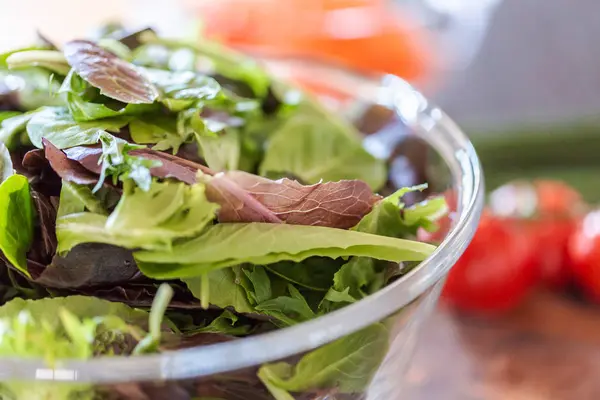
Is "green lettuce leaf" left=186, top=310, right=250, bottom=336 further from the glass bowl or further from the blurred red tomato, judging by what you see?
the blurred red tomato

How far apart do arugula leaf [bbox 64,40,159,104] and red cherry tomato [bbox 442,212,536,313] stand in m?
0.59

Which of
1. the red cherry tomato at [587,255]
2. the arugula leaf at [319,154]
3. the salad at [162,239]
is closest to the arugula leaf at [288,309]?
the salad at [162,239]

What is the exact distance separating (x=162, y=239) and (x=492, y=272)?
28.0 inches

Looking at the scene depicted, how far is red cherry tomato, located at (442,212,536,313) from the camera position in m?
1.07

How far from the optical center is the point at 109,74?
0.64 metres

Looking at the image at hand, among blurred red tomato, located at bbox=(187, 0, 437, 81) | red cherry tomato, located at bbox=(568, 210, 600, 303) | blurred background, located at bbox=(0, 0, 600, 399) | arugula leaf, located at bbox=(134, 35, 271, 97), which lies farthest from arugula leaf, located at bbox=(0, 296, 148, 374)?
blurred red tomato, located at bbox=(187, 0, 437, 81)

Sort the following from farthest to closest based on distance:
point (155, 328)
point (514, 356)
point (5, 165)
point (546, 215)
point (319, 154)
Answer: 1. point (546, 215)
2. point (514, 356)
3. point (319, 154)
4. point (5, 165)
5. point (155, 328)

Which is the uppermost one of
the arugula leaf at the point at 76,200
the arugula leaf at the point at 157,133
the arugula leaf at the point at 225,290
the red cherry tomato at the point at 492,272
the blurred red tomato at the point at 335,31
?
the arugula leaf at the point at 157,133

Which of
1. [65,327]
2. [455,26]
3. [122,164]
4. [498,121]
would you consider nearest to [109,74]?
[122,164]

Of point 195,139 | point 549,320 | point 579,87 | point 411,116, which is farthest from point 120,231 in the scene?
point 579,87

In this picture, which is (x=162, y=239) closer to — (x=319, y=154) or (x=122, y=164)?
(x=122, y=164)

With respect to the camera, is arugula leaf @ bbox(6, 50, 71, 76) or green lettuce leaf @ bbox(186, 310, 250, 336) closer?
green lettuce leaf @ bbox(186, 310, 250, 336)

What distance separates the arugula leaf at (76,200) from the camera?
0.56 meters

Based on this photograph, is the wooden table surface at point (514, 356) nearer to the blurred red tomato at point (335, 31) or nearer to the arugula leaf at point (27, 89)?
the arugula leaf at point (27, 89)
